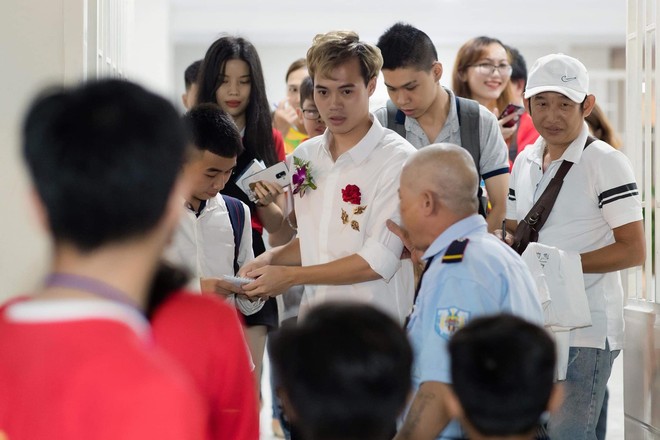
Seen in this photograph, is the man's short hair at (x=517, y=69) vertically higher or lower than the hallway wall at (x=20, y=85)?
higher

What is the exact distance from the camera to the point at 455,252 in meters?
2.39

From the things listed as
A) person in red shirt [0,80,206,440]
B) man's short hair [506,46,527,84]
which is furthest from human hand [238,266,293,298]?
man's short hair [506,46,527,84]

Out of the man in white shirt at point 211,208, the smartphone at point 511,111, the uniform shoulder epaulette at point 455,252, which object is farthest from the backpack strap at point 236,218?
the smartphone at point 511,111

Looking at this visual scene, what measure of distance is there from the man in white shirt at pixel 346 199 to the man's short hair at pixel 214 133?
25cm

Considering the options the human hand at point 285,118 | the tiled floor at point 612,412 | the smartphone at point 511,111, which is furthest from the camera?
the human hand at point 285,118

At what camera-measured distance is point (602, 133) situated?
4.42 meters

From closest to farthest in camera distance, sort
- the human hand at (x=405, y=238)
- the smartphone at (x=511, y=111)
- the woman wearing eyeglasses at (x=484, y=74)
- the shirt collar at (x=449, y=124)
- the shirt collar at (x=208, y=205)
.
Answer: the human hand at (x=405, y=238) < the shirt collar at (x=208, y=205) < the shirt collar at (x=449, y=124) < the smartphone at (x=511, y=111) < the woman wearing eyeglasses at (x=484, y=74)

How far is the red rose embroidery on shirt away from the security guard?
2.34ft

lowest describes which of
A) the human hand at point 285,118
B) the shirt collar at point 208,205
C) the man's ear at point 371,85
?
the shirt collar at point 208,205

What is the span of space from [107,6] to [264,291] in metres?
1.70

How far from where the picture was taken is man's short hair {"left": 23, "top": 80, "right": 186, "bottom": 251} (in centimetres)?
121

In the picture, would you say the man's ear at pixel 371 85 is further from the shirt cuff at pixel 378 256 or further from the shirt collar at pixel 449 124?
the shirt cuff at pixel 378 256

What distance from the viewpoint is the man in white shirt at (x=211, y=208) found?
3.29 meters

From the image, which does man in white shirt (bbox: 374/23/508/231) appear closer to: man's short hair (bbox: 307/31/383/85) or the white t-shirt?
man's short hair (bbox: 307/31/383/85)
